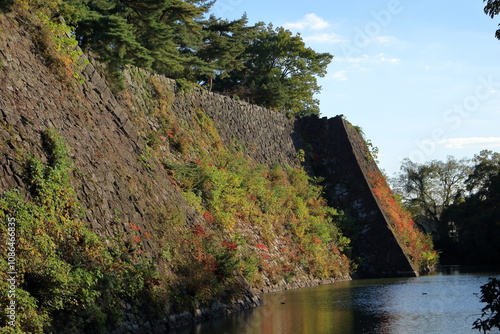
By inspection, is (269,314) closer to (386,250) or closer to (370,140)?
(386,250)

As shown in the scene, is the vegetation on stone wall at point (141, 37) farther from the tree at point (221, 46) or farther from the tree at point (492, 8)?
the tree at point (492, 8)

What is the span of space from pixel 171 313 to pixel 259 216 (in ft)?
37.8

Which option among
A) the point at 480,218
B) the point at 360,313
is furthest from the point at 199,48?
the point at 480,218

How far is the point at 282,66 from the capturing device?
147 feet

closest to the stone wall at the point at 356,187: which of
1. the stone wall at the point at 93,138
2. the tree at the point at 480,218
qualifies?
the stone wall at the point at 93,138

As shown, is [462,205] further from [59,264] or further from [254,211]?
[59,264]

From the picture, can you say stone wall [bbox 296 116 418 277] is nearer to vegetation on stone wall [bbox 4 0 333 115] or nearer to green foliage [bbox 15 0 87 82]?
vegetation on stone wall [bbox 4 0 333 115]

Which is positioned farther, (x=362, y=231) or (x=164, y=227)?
(x=362, y=231)

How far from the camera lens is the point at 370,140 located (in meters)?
38.8

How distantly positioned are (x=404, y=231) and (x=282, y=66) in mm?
18349

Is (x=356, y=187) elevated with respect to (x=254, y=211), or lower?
elevated

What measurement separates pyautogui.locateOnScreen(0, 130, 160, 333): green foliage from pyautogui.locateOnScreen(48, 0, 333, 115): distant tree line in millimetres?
6787

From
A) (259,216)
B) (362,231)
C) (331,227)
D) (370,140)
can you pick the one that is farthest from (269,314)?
(370,140)

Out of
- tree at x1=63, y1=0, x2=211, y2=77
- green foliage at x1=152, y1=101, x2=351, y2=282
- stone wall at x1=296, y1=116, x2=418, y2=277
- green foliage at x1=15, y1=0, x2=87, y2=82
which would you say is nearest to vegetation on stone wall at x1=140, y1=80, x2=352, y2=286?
green foliage at x1=152, y1=101, x2=351, y2=282
